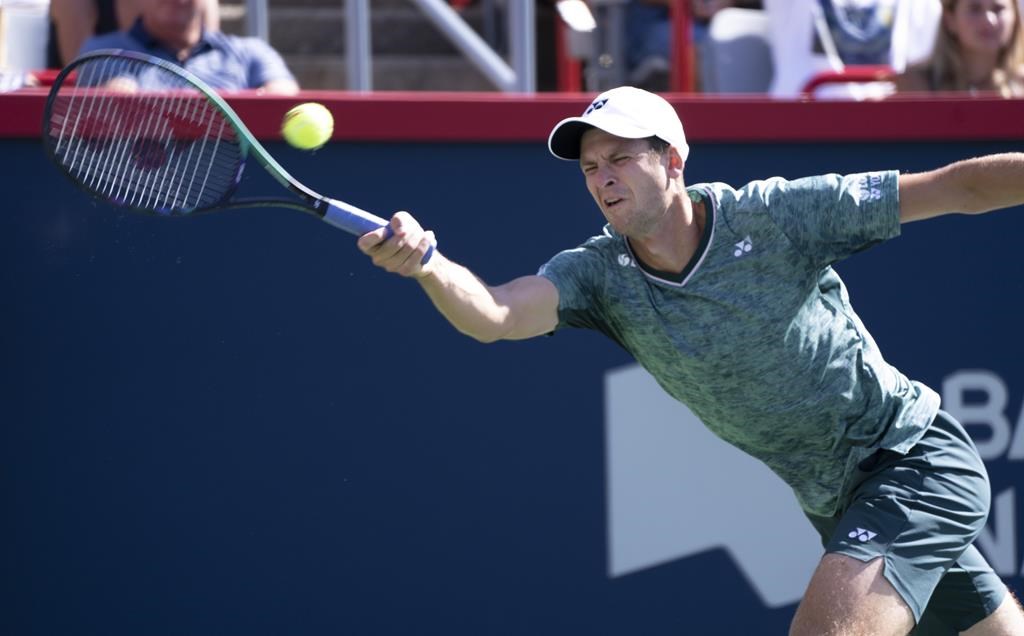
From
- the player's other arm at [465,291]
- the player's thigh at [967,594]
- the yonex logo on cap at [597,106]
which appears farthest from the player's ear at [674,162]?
the player's thigh at [967,594]

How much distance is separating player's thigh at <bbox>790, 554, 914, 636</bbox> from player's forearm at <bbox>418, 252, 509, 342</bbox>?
0.92 m

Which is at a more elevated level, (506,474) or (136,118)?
(136,118)

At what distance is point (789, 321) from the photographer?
3.61 meters

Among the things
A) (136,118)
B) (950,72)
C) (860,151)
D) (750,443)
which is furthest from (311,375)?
(950,72)

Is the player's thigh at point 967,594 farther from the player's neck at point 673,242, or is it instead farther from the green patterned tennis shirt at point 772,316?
the player's neck at point 673,242

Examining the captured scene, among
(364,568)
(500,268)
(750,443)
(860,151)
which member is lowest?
(364,568)

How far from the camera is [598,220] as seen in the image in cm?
471

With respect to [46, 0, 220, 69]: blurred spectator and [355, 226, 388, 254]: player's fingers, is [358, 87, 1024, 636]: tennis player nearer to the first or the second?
→ [355, 226, 388, 254]: player's fingers

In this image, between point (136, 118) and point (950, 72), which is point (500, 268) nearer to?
point (136, 118)

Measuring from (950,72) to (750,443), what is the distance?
2455mm

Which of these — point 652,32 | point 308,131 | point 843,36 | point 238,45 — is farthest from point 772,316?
point 652,32

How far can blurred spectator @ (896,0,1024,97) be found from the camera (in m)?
5.64

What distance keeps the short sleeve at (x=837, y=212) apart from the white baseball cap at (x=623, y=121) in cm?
30

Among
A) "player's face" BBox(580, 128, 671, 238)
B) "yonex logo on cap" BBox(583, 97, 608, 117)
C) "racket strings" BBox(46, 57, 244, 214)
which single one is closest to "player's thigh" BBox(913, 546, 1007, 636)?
"player's face" BBox(580, 128, 671, 238)
